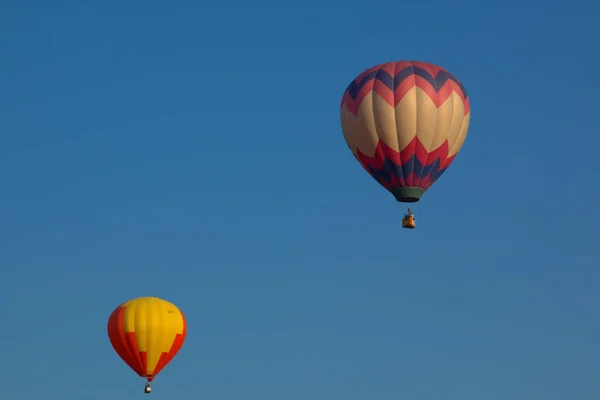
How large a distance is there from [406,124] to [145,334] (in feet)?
58.6

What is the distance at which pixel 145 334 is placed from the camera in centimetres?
7744

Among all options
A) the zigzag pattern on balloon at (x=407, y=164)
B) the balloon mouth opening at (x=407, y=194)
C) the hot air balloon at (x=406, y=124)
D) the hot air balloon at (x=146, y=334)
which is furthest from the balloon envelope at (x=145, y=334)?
the balloon mouth opening at (x=407, y=194)

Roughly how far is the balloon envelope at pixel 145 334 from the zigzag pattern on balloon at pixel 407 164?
1526 centimetres

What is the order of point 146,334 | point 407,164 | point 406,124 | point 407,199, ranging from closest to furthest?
1. point 406,124
2. point 407,164
3. point 407,199
4. point 146,334

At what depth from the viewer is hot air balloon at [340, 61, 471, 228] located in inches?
2613

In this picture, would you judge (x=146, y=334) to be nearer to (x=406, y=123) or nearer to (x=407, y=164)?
(x=407, y=164)

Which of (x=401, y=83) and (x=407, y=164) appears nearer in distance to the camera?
(x=401, y=83)

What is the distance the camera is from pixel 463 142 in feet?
225

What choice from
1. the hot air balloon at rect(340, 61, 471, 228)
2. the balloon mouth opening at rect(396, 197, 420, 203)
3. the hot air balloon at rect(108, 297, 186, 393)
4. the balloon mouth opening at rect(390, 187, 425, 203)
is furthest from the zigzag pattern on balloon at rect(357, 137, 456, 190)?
the hot air balloon at rect(108, 297, 186, 393)

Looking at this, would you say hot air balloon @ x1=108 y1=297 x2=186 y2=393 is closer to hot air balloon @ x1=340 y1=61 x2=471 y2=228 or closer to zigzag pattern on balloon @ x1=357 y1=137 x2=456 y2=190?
hot air balloon @ x1=340 y1=61 x2=471 y2=228

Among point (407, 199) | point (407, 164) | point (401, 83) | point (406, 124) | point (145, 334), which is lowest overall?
point (145, 334)

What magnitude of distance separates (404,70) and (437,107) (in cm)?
194

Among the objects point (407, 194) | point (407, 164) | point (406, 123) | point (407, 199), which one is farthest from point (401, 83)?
point (407, 199)

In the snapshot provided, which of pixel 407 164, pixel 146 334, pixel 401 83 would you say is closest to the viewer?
pixel 401 83
